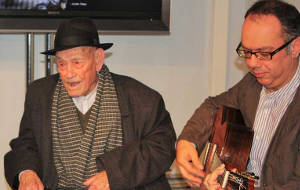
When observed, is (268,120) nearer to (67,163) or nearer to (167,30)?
(67,163)

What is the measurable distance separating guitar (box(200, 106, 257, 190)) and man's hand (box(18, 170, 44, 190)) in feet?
2.52

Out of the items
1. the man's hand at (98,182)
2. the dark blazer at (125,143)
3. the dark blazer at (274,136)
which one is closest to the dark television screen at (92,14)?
the dark blazer at (125,143)

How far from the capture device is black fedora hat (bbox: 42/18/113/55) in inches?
104

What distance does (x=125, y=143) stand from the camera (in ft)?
9.04

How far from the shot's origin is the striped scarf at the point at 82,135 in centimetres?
270

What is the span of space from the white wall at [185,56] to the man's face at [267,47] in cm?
187

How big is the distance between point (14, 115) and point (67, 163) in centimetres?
145

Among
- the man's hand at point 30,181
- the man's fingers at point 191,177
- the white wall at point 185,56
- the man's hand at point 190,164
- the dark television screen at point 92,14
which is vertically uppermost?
the dark television screen at point 92,14

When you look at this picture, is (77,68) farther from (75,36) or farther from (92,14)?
(92,14)

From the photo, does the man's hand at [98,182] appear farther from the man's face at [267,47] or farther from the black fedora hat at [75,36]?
the man's face at [267,47]

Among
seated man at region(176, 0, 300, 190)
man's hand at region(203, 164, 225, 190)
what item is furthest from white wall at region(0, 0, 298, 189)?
man's hand at region(203, 164, 225, 190)

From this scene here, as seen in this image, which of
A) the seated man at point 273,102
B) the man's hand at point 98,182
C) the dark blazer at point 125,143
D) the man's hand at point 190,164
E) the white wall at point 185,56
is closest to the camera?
the seated man at point 273,102

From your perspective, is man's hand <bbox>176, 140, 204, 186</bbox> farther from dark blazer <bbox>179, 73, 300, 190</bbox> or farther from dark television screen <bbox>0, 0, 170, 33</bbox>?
dark television screen <bbox>0, 0, 170, 33</bbox>

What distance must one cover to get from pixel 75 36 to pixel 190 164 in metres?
0.81
